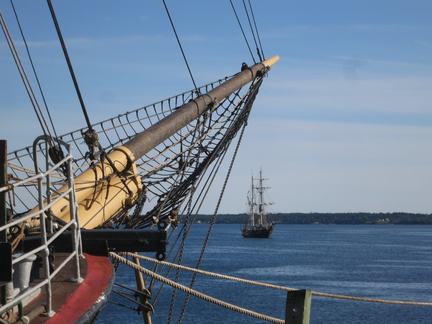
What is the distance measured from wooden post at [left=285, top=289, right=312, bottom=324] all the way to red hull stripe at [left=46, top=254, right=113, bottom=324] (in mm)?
1415

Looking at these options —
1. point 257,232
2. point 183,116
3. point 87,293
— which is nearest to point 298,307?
point 87,293

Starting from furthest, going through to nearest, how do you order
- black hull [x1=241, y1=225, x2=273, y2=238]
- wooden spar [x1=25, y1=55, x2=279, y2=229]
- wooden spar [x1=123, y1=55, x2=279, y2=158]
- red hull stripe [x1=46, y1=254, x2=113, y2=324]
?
black hull [x1=241, y1=225, x2=273, y2=238] < wooden spar [x1=123, y1=55, x2=279, y2=158] < wooden spar [x1=25, y1=55, x2=279, y2=229] < red hull stripe [x1=46, y1=254, x2=113, y2=324]

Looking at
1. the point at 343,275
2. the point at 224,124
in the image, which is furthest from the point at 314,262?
the point at 224,124

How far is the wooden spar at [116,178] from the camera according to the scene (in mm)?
7355

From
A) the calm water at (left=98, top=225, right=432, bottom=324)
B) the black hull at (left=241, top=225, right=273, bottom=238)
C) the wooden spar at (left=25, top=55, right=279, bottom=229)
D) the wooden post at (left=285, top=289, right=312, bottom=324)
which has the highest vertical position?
the black hull at (left=241, top=225, right=273, bottom=238)

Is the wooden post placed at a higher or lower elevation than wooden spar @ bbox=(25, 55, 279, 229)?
lower

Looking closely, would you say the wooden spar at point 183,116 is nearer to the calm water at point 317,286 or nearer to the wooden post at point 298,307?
the wooden post at point 298,307

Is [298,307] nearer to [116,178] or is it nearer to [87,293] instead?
[87,293]

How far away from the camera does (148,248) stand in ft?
19.0

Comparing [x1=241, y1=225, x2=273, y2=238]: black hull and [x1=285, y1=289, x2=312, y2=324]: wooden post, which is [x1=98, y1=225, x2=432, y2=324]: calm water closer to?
[x1=285, y1=289, x2=312, y2=324]: wooden post

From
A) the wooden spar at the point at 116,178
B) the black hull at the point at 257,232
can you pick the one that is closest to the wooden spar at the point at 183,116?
the wooden spar at the point at 116,178

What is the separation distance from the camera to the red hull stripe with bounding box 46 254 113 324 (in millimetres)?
4078

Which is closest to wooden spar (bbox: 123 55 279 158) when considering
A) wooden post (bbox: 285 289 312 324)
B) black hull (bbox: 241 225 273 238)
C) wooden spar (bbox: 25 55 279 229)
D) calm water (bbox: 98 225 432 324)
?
wooden spar (bbox: 25 55 279 229)

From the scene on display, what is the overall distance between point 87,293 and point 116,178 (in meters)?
3.68
